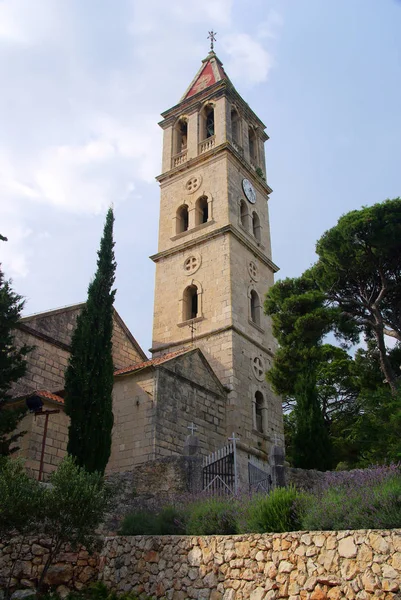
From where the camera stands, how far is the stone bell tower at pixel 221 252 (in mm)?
24156

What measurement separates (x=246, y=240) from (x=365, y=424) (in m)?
10.3

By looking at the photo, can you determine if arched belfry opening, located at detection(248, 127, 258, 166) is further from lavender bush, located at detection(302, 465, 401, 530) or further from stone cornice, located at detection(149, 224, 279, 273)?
lavender bush, located at detection(302, 465, 401, 530)

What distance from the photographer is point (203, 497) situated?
1295cm

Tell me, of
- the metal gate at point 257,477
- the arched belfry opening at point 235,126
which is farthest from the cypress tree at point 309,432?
the arched belfry opening at point 235,126

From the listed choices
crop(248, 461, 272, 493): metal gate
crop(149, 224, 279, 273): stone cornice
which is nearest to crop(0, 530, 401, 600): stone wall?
crop(248, 461, 272, 493): metal gate

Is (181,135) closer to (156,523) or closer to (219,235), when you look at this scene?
(219,235)

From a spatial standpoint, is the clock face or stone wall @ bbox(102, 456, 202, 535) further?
the clock face

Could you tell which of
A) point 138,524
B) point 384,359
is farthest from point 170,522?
point 384,359

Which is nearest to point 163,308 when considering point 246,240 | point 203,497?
point 246,240

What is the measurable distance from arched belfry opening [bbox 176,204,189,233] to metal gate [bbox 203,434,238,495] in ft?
49.4

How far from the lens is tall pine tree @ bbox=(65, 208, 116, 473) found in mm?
14867

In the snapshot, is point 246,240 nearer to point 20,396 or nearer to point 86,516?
point 20,396

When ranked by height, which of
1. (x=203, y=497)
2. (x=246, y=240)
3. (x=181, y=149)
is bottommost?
(x=203, y=497)

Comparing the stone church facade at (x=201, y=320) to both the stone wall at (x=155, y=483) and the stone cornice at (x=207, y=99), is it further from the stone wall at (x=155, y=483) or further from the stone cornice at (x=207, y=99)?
the stone wall at (x=155, y=483)
